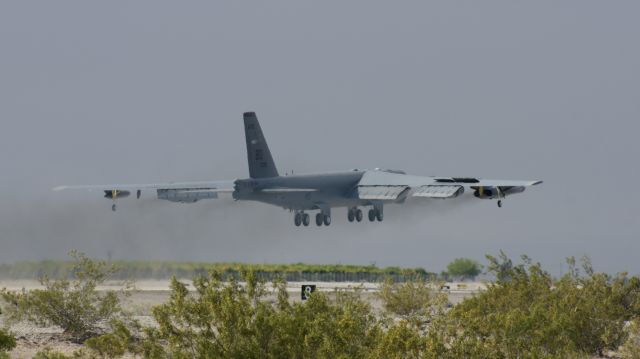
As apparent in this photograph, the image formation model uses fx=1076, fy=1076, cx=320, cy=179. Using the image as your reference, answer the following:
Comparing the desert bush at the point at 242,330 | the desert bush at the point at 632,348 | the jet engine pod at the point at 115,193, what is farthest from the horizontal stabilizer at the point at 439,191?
the desert bush at the point at 242,330

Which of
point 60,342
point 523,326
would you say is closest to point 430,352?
point 523,326

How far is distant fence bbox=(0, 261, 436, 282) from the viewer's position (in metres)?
87.1

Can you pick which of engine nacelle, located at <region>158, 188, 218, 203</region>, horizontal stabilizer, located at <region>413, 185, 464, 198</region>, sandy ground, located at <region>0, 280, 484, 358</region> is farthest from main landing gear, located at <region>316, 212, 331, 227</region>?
horizontal stabilizer, located at <region>413, 185, 464, 198</region>

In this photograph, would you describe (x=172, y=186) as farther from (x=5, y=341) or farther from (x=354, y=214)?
(x=5, y=341)

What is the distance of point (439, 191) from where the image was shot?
8188 centimetres

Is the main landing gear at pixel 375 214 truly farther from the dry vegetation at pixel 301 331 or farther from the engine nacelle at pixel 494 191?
the dry vegetation at pixel 301 331

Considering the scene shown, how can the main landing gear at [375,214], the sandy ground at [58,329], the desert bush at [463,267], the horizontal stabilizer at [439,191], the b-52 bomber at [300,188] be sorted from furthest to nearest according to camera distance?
the desert bush at [463,267] < the main landing gear at [375,214] < the b-52 bomber at [300,188] < the horizontal stabilizer at [439,191] < the sandy ground at [58,329]

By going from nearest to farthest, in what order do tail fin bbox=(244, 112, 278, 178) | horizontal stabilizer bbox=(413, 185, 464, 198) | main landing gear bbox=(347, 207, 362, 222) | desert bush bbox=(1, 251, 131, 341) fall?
1. desert bush bbox=(1, 251, 131, 341)
2. horizontal stabilizer bbox=(413, 185, 464, 198)
3. tail fin bbox=(244, 112, 278, 178)
4. main landing gear bbox=(347, 207, 362, 222)

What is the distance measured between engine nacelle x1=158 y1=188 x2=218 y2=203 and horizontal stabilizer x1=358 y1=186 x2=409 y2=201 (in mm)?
12872

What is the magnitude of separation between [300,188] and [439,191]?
1334 centimetres

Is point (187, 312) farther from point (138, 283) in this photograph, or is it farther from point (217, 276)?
point (138, 283)

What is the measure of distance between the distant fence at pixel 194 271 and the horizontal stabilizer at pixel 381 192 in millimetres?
7282

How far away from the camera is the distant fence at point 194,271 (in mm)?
87125

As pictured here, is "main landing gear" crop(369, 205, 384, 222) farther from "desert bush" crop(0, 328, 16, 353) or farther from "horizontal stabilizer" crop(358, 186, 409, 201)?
"desert bush" crop(0, 328, 16, 353)
